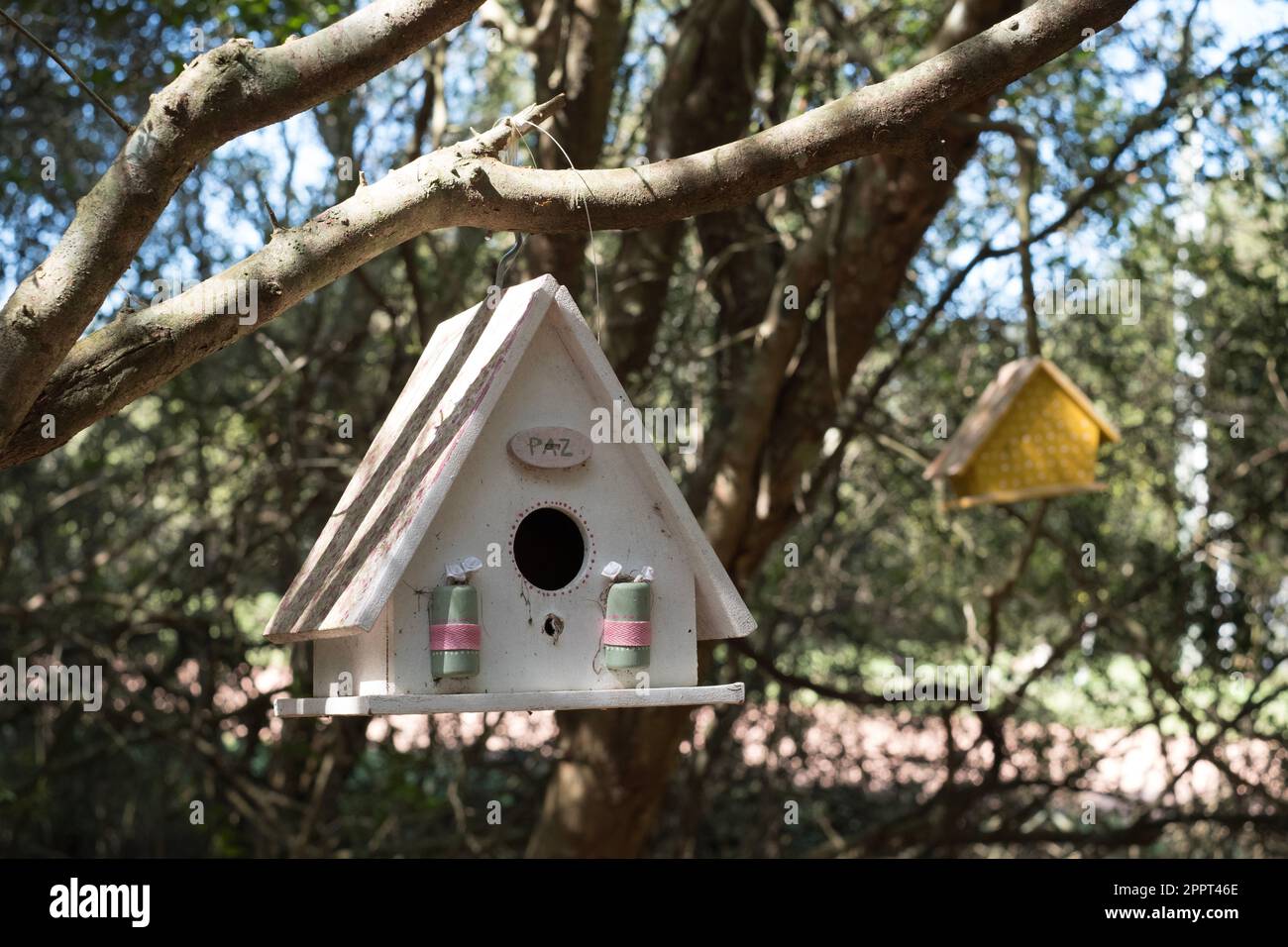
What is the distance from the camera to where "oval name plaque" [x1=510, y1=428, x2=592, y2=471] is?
2.82 metres

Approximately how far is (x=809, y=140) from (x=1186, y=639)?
6.70 m

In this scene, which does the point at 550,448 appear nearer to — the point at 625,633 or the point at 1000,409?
the point at 625,633

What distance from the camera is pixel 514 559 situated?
9.30 ft

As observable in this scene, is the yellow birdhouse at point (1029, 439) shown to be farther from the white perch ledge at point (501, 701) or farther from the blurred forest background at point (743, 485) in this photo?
A: the white perch ledge at point (501, 701)

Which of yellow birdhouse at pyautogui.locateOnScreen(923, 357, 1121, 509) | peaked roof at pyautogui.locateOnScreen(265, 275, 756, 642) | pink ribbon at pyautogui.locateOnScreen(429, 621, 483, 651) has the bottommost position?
pink ribbon at pyautogui.locateOnScreen(429, 621, 483, 651)

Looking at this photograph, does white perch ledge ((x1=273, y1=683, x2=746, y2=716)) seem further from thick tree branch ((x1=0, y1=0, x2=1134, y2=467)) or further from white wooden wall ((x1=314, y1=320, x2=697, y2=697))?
thick tree branch ((x1=0, y1=0, x2=1134, y2=467))

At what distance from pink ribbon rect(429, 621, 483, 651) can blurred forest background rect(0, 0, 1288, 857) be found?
276 cm

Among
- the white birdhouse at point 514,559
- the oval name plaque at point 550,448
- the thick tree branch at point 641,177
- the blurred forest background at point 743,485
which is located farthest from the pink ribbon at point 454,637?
the blurred forest background at point 743,485

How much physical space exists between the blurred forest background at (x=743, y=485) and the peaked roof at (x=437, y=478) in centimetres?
227

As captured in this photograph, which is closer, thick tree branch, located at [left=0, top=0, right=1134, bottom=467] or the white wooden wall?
thick tree branch, located at [left=0, top=0, right=1134, bottom=467]

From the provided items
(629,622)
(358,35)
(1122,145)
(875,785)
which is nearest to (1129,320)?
(1122,145)

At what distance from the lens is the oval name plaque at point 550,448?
9.26ft

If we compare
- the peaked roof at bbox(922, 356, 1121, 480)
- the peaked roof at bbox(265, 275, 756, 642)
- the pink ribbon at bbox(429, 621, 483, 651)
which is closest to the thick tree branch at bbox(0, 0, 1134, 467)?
the peaked roof at bbox(265, 275, 756, 642)

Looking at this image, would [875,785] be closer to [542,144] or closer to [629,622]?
[542,144]
